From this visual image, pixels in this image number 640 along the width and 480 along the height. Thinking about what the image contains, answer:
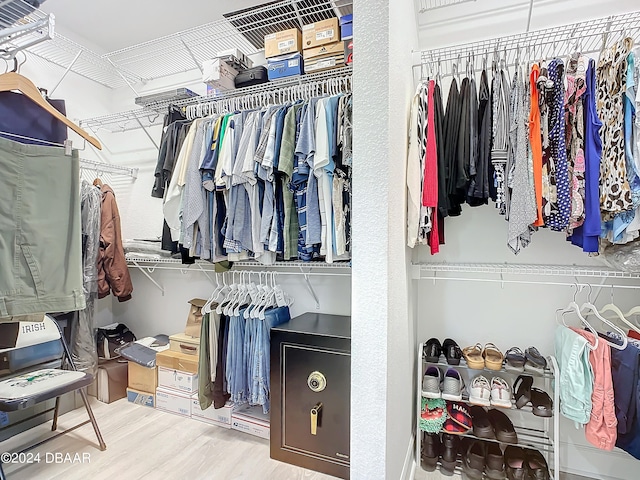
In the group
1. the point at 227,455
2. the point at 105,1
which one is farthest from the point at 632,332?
the point at 105,1

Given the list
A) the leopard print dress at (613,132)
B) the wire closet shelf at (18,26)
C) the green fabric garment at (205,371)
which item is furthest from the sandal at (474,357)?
the wire closet shelf at (18,26)

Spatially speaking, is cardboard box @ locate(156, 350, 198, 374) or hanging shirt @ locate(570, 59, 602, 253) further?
cardboard box @ locate(156, 350, 198, 374)

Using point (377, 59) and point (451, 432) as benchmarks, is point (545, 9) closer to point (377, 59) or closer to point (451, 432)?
point (377, 59)

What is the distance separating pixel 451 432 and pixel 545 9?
2234 millimetres

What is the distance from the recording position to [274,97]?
2182 mm

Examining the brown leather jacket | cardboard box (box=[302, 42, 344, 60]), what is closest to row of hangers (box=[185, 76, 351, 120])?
cardboard box (box=[302, 42, 344, 60])

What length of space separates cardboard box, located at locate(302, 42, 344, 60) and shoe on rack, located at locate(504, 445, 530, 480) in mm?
2258

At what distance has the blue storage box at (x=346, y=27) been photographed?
1.83 metres

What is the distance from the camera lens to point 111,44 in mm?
2842

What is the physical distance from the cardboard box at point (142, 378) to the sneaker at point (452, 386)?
1.94 m

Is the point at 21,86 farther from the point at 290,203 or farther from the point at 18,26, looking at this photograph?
the point at 290,203

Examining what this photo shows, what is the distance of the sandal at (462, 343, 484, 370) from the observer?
169 centimetres

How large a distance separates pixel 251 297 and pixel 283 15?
1.75 m

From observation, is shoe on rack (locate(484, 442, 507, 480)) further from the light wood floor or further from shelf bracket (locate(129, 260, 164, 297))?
shelf bracket (locate(129, 260, 164, 297))
